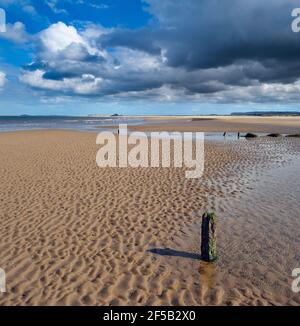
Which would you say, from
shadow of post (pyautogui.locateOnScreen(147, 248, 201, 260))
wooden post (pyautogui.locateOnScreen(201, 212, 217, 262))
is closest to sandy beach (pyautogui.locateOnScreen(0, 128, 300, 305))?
shadow of post (pyautogui.locateOnScreen(147, 248, 201, 260))

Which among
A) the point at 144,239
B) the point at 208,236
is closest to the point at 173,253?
the point at 144,239

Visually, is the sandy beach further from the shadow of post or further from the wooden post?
the wooden post

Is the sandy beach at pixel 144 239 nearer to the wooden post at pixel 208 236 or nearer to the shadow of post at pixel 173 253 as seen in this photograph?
the shadow of post at pixel 173 253

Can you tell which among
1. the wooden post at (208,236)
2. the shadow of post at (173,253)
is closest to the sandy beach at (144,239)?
the shadow of post at (173,253)

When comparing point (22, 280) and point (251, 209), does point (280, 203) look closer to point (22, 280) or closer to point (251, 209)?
point (251, 209)

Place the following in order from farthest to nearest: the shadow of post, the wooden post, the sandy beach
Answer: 1. the shadow of post
2. the wooden post
3. the sandy beach

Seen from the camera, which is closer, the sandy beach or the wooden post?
the sandy beach

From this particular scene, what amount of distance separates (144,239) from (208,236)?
2.39 m

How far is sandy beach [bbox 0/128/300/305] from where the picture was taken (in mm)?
6441

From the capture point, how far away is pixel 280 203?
40.4 ft

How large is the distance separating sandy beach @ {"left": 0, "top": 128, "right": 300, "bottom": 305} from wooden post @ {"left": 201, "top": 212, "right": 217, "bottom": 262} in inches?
11.3

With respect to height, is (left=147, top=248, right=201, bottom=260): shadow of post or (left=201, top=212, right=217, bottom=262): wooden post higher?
(left=201, top=212, right=217, bottom=262): wooden post

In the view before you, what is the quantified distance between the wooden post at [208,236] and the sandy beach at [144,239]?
29 cm

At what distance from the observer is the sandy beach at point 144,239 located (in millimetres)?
6441
